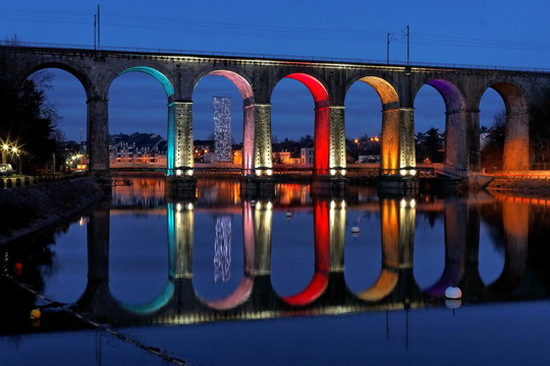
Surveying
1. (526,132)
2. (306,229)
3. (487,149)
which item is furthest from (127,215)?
(487,149)

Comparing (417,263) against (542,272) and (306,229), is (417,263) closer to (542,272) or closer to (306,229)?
(542,272)

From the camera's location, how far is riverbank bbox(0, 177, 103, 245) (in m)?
27.3

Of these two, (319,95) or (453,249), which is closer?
(453,249)

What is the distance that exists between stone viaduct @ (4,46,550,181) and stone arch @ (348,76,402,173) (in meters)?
0.10

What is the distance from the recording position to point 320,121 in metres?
66.4

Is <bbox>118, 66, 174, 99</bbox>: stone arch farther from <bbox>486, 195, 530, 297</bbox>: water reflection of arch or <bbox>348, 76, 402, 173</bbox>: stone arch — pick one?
<bbox>486, 195, 530, 297</bbox>: water reflection of arch

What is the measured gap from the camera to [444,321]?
14.2 metres

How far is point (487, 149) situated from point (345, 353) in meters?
85.6

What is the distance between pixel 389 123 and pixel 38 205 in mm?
42814

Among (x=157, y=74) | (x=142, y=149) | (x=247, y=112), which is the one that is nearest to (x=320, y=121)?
(x=247, y=112)

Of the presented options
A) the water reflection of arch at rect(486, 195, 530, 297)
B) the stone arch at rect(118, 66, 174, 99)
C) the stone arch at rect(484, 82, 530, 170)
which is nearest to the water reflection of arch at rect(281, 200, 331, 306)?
the water reflection of arch at rect(486, 195, 530, 297)

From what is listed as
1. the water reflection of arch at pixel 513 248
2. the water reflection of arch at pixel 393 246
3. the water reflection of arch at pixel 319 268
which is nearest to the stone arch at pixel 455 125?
the water reflection of arch at pixel 513 248

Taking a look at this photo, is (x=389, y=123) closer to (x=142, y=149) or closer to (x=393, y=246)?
(x=393, y=246)

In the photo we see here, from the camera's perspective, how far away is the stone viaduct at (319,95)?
186 feet
